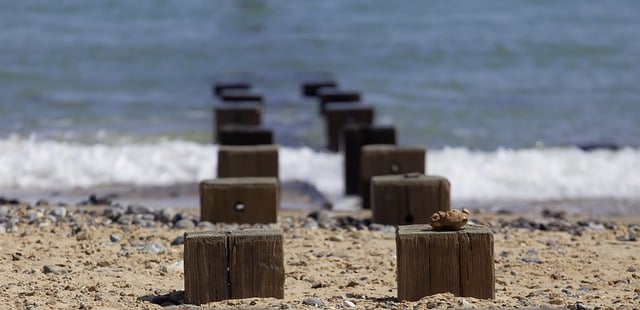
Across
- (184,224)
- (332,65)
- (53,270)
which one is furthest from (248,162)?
(332,65)

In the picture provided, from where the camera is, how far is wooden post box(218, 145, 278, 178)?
9547 mm

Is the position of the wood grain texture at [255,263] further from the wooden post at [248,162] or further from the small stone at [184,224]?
the wooden post at [248,162]

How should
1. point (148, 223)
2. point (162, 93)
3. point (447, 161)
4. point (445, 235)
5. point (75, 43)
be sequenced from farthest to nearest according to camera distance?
point (75, 43) < point (162, 93) < point (447, 161) < point (148, 223) < point (445, 235)

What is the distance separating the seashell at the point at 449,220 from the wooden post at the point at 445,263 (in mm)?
51

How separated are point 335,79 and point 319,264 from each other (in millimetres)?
15084

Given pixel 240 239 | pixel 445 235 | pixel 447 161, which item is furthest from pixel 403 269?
pixel 447 161

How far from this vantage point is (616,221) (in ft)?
31.7

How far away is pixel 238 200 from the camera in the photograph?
841cm

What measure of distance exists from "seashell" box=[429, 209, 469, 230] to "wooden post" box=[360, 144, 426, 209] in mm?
3604

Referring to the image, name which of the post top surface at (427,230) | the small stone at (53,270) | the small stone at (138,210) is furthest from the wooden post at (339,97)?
the post top surface at (427,230)

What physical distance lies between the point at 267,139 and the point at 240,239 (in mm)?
4929

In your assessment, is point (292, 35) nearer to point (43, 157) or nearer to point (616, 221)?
point (43, 157)

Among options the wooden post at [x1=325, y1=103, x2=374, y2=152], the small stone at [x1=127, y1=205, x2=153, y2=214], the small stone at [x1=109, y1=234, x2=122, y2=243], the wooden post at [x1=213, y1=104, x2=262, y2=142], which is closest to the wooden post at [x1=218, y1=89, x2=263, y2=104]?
the wooden post at [x1=325, y1=103, x2=374, y2=152]

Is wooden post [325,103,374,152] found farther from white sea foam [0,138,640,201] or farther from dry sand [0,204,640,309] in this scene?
dry sand [0,204,640,309]
